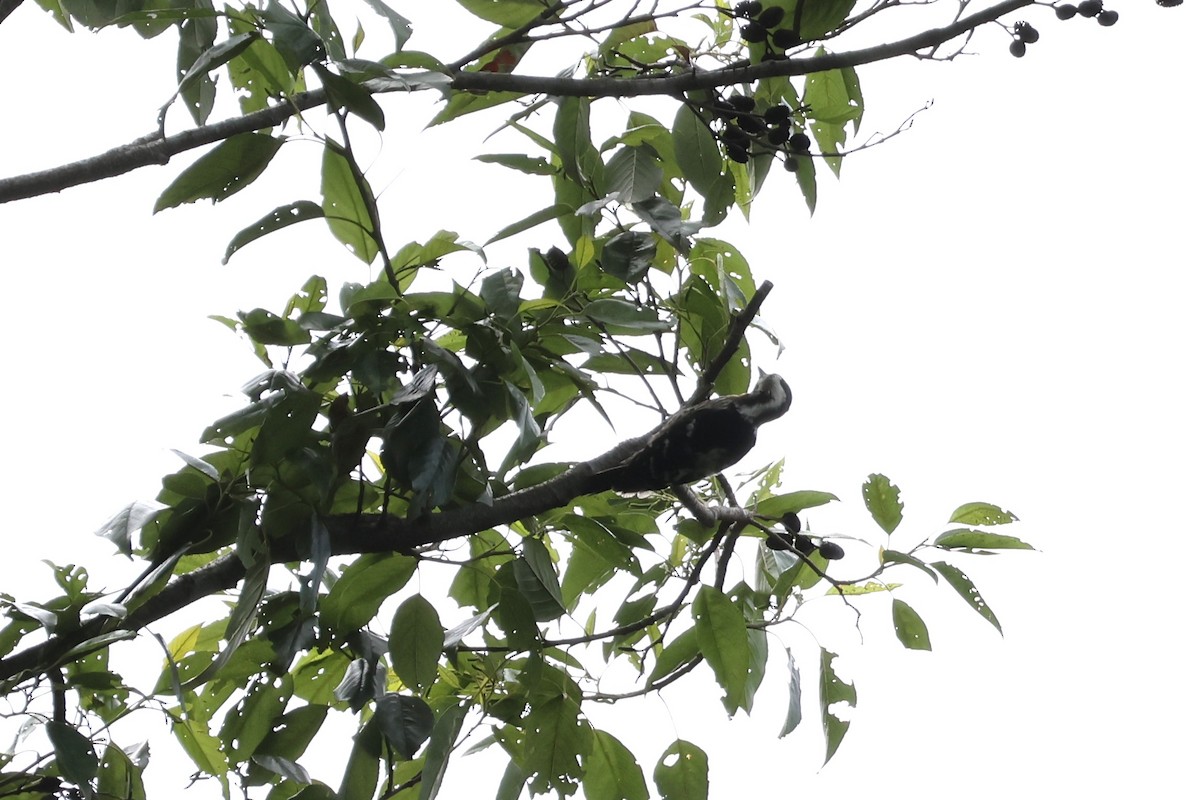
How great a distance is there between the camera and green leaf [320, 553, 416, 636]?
28.1 inches

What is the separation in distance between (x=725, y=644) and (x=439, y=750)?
212mm

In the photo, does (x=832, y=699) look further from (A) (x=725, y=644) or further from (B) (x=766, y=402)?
(B) (x=766, y=402)

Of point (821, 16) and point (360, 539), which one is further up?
point (821, 16)

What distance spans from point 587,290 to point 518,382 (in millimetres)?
97

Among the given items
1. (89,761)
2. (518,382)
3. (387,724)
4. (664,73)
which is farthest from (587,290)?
(89,761)

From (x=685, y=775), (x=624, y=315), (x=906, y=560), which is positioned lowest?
→ (x=685, y=775)

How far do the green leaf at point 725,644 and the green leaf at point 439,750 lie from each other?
0.18m

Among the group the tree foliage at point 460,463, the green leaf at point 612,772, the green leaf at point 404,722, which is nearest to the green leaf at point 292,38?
the tree foliage at point 460,463

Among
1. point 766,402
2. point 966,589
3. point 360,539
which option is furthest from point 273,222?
point 966,589

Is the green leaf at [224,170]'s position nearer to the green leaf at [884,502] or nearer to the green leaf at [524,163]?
the green leaf at [524,163]

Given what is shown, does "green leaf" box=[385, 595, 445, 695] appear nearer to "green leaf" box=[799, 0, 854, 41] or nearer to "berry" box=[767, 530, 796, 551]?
"berry" box=[767, 530, 796, 551]

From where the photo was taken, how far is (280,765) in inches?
30.3

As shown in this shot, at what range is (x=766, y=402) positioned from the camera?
0.70 metres

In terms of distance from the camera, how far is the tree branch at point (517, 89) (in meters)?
0.68
